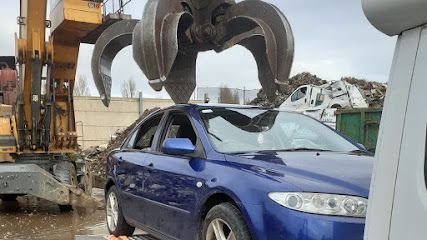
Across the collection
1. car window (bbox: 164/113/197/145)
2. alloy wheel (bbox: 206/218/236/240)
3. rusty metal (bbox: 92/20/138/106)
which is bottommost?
alloy wheel (bbox: 206/218/236/240)

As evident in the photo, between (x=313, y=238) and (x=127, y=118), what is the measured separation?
95.7 ft

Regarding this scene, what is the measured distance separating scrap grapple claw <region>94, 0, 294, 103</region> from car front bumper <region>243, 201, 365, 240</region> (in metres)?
2.24

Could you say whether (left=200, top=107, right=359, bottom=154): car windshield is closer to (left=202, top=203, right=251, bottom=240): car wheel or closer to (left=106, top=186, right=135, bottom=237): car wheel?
(left=202, top=203, right=251, bottom=240): car wheel

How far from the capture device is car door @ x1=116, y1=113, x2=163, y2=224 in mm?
5473

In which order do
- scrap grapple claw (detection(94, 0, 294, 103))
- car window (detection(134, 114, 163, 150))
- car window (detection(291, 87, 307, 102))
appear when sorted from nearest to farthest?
scrap grapple claw (detection(94, 0, 294, 103)), car window (detection(134, 114, 163, 150)), car window (detection(291, 87, 307, 102))

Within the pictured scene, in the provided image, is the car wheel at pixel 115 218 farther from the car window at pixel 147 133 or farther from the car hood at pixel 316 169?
the car hood at pixel 316 169

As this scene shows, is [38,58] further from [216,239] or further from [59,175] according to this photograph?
[216,239]

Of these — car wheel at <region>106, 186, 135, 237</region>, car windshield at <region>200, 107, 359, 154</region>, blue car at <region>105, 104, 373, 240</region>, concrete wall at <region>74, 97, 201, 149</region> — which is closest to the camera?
blue car at <region>105, 104, 373, 240</region>

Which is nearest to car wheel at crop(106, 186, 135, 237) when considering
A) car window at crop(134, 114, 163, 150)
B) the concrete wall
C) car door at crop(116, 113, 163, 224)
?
car door at crop(116, 113, 163, 224)

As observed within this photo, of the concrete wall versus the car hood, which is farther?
the concrete wall

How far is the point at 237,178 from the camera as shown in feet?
12.8

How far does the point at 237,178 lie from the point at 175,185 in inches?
37.9

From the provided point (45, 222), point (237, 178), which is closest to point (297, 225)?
point (237, 178)

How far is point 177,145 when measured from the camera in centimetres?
455
